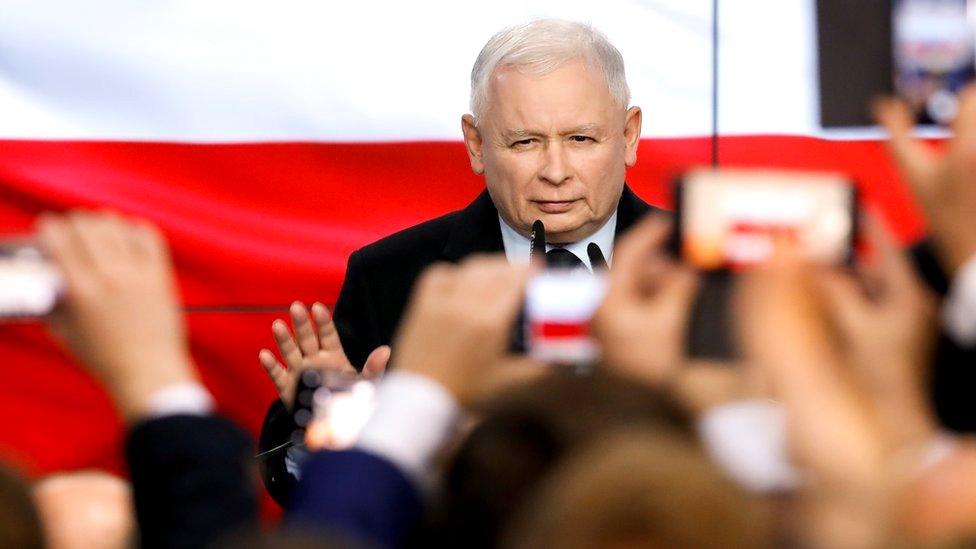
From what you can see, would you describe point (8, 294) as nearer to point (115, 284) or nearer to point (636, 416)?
point (115, 284)

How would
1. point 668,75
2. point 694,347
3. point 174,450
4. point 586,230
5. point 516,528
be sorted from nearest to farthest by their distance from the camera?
point 516,528, point 174,450, point 694,347, point 586,230, point 668,75

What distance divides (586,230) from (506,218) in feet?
0.46

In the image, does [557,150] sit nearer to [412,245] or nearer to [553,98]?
[553,98]

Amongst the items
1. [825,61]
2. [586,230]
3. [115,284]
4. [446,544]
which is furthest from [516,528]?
[586,230]

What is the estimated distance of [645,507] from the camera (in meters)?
0.80

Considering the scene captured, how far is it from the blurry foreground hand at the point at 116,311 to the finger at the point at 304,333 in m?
0.82

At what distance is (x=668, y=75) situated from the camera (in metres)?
2.84

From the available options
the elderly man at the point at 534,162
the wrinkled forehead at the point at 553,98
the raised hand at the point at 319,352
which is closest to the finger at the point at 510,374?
the raised hand at the point at 319,352

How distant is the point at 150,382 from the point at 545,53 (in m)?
1.43

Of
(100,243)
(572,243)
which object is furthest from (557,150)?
(100,243)

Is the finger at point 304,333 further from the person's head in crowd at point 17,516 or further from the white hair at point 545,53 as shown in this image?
the person's head in crowd at point 17,516

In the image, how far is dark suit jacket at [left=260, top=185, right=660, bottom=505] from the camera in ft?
7.89

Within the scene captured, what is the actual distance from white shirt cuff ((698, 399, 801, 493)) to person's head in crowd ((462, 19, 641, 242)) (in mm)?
1318

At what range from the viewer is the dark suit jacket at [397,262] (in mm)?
2404
